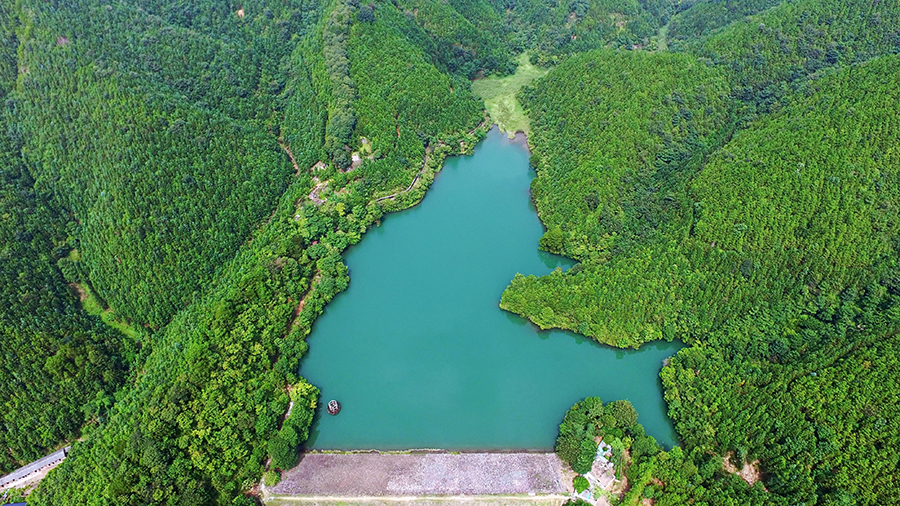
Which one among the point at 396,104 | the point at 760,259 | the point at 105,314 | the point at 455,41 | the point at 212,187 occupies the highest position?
the point at 455,41

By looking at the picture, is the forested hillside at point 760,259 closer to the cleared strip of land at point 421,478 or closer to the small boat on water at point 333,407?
the cleared strip of land at point 421,478

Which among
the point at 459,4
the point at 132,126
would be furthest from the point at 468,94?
the point at 132,126

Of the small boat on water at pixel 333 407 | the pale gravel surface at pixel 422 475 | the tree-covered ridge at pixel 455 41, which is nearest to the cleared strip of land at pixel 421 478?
the pale gravel surface at pixel 422 475

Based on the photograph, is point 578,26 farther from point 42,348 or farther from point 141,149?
point 42,348

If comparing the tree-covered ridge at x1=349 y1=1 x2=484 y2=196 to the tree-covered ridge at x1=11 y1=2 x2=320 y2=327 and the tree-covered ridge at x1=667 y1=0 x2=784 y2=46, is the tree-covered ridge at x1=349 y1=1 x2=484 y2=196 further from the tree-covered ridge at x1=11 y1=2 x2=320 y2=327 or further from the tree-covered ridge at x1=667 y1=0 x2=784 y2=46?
the tree-covered ridge at x1=667 y1=0 x2=784 y2=46

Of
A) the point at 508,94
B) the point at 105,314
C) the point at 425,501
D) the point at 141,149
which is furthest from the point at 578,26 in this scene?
the point at 105,314

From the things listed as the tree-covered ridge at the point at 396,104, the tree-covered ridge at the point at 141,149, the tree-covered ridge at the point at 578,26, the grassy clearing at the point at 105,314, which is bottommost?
the grassy clearing at the point at 105,314

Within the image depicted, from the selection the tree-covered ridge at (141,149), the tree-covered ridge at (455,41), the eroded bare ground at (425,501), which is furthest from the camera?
the tree-covered ridge at (455,41)

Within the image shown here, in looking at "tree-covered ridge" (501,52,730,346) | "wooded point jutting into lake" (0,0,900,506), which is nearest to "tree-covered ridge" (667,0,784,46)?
"wooded point jutting into lake" (0,0,900,506)
